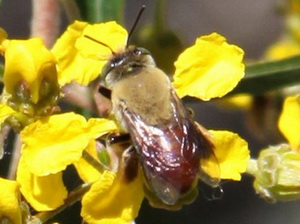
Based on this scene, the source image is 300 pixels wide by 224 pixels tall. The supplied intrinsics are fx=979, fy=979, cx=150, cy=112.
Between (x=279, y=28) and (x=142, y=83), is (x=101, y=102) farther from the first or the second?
(x=279, y=28)

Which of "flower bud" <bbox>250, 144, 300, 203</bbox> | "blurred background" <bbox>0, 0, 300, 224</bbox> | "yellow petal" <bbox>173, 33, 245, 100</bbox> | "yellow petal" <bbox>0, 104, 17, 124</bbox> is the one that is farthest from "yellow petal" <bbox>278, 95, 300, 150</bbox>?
"blurred background" <bbox>0, 0, 300, 224</bbox>

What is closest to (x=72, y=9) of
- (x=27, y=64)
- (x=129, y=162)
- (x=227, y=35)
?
(x=27, y=64)

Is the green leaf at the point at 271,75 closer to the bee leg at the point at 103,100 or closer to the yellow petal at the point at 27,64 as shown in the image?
the bee leg at the point at 103,100

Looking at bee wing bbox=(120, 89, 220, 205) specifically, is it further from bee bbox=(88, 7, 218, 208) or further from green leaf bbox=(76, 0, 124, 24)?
green leaf bbox=(76, 0, 124, 24)

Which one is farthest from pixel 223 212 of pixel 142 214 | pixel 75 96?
pixel 75 96

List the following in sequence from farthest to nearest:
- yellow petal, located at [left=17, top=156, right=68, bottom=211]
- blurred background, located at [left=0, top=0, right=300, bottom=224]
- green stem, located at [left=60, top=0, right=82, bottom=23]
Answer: blurred background, located at [left=0, top=0, right=300, bottom=224] < green stem, located at [left=60, top=0, right=82, bottom=23] < yellow petal, located at [left=17, top=156, right=68, bottom=211]

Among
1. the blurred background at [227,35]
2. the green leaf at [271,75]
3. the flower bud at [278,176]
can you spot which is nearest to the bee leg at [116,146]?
the flower bud at [278,176]
